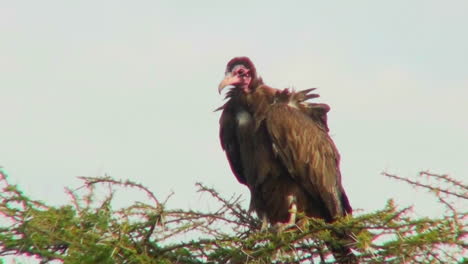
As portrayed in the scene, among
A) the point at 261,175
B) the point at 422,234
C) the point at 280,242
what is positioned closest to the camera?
the point at 422,234

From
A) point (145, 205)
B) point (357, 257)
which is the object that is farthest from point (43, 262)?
point (357, 257)

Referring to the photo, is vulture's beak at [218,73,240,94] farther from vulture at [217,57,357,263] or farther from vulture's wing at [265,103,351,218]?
vulture's wing at [265,103,351,218]

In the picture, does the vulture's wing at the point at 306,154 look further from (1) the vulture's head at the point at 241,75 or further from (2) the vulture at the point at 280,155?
(1) the vulture's head at the point at 241,75

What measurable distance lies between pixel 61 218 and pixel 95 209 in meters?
0.22

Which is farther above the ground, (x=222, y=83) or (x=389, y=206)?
(x=222, y=83)

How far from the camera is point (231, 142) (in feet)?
25.9

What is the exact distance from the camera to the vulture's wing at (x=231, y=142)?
7.84m

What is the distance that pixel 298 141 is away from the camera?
768cm

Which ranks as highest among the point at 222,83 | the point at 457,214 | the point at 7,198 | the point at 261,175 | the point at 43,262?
the point at 222,83

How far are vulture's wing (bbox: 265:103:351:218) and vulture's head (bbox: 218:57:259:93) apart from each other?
1.76 ft

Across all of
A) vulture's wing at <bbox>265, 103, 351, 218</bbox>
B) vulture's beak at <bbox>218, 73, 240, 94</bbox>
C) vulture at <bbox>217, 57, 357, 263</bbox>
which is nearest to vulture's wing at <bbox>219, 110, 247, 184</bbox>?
vulture at <bbox>217, 57, 357, 263</bbox>

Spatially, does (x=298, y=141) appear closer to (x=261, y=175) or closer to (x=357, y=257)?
(x=261, y=175)

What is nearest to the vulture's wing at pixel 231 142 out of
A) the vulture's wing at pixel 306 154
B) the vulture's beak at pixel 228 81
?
the vulture's beak at pixel 228 81

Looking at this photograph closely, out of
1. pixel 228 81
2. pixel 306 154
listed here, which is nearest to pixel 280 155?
pixel 306 154
